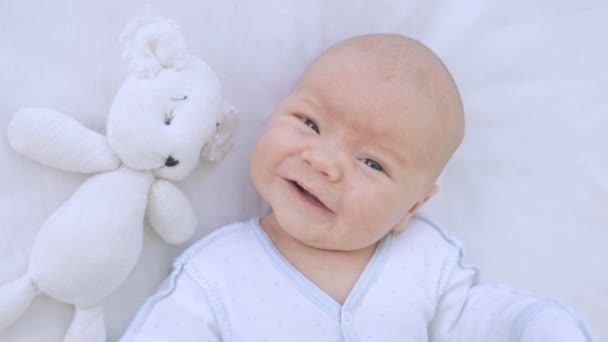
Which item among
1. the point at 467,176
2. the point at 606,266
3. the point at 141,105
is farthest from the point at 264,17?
the point at 606,266

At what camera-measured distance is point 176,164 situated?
96 centimetres

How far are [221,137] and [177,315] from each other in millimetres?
278

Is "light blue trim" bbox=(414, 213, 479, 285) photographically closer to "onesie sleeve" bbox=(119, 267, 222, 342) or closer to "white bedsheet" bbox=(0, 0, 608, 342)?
"white bedsheet" bbox=(0, 0, 608, 342)

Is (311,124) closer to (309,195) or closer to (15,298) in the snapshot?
(309,195)

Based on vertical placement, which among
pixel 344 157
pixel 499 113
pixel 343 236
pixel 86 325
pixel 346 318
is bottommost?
pixel 86 325

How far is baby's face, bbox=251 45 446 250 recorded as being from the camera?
1010 mm

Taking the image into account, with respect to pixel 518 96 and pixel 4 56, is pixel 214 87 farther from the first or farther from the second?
pixel 518 96

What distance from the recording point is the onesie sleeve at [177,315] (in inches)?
37.3

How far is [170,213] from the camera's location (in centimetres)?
98

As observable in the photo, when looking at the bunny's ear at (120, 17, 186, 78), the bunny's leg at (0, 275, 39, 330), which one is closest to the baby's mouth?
the bunny's ear at (120, 17, 186, 78)

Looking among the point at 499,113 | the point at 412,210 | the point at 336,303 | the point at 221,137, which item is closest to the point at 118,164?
the point at 221,137

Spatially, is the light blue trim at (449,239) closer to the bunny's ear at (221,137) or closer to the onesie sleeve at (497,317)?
the onesie sleeve at (497,317)

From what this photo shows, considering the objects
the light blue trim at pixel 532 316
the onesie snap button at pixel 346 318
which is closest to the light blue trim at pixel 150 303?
the onesie snap button at pixel 346 318

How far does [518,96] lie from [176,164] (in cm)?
71
